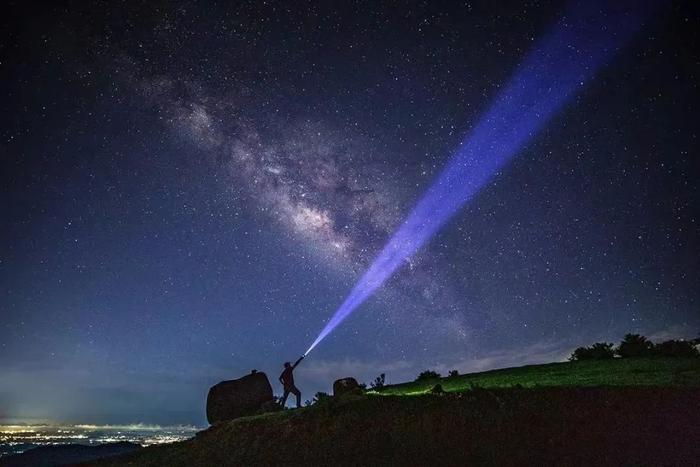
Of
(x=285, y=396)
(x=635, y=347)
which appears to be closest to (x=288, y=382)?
(x=285, y=396)

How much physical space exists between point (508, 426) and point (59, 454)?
91.2 ft

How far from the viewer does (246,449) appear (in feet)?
53.5

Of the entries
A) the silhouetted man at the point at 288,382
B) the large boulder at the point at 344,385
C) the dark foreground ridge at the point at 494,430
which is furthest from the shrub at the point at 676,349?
the silhouetted man at the point at 288,382

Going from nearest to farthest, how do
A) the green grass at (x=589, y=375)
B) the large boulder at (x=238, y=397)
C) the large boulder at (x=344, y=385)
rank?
1. the green grass at (x=589, y=375)
2. the large boulder at (x=344, y=385)
3. the large boulder at (x=238, y=397)

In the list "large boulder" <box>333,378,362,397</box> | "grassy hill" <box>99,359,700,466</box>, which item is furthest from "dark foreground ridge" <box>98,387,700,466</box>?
"large boulder" <box>333,378,362,397</box>

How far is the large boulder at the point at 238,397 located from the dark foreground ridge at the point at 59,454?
6.64m

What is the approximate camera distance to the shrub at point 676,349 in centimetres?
1791

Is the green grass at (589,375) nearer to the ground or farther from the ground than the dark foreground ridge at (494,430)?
farther from the ground

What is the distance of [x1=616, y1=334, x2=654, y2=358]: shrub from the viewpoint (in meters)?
19.2

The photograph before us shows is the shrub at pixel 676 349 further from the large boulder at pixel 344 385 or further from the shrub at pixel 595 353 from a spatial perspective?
the large boulder at pixel 344 385

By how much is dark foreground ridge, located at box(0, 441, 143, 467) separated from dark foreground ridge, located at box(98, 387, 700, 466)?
14.2 m

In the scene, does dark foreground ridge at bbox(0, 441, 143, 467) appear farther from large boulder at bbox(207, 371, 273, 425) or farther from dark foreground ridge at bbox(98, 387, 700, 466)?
dark foreground ridge at bbox(98, 387, 700, 466)

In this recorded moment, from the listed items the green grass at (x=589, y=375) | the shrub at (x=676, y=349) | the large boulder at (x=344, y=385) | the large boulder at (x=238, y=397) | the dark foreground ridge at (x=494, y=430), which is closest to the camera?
the dark foreground ridge at (x=494, y=430)

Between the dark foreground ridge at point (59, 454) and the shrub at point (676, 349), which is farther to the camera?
the dark foreground ridge at point (59, 454)
